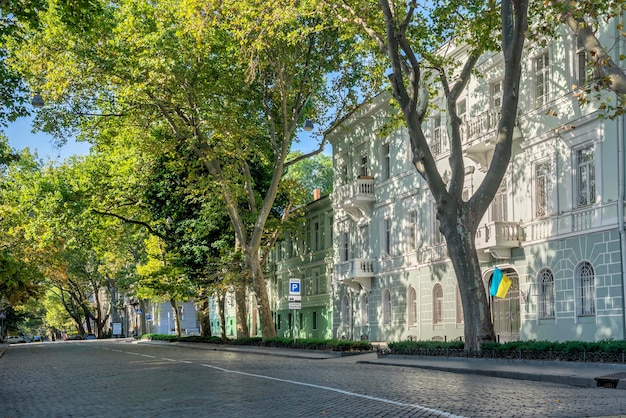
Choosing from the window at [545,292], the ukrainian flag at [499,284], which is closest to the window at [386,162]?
the ukrainian flag at [499,284]

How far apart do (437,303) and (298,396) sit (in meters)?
24.8

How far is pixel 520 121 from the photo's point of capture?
29906mm

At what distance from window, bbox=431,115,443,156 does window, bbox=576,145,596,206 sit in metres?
10.1

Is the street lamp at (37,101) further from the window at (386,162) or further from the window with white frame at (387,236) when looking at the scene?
the window with white frame at (387,236)

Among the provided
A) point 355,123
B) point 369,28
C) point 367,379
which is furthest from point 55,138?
point 367,379

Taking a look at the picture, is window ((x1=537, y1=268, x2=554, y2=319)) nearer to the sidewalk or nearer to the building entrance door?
the building entrance door

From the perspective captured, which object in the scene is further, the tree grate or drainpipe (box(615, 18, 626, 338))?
drainpipe (box(615, 18, 626, 338))

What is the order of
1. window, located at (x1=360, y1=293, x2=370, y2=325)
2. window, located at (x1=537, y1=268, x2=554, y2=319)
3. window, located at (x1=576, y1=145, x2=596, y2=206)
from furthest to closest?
window, located at (x1=360, y1=293, x2=370, y2=325), window, located at (x1=537, y1=268, x2=554, y2=319), window, located at (x1=576, y1=145, x2=596, y2=206)

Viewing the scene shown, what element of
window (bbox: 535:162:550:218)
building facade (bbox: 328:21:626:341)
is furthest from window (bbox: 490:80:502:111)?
window (bbox: 535:162:550:218)

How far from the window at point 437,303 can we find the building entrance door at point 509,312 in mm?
4225

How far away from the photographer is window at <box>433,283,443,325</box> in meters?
35.9

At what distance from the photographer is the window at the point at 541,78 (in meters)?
28.5

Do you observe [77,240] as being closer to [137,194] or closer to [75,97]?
[137,194]

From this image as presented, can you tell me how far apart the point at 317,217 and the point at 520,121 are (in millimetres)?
24465
